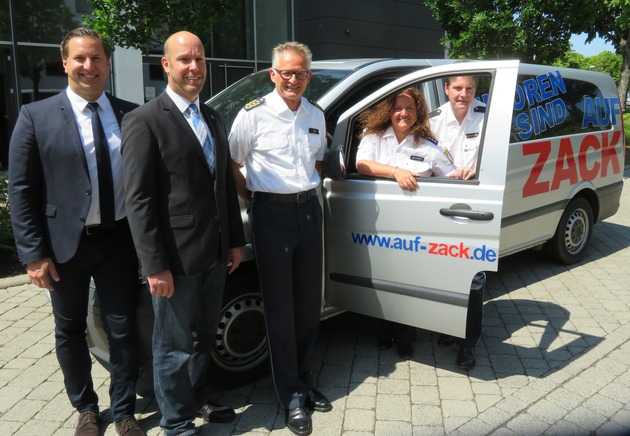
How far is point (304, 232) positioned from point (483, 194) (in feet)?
3.21

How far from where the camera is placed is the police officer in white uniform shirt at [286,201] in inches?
118

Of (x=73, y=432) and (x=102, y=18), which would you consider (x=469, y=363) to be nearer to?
(x=73, y=432)

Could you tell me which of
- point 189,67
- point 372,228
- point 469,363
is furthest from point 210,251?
point 469,363

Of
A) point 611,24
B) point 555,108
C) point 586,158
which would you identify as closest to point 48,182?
point 555,108

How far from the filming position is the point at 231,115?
Result: 4.28m

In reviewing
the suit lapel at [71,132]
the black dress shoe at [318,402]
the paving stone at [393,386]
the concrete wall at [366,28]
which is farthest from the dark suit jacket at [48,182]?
the concrete wall at [366,28]

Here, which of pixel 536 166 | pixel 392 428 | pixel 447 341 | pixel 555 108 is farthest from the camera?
pixel 555 108

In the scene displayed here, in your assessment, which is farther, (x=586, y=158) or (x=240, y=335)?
(x=586, y=158)

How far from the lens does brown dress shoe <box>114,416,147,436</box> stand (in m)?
3.01

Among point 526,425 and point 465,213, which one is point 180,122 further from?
point 526,425

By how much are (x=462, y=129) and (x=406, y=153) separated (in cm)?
55

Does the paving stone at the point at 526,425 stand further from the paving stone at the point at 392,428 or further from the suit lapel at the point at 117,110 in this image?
the suit lapel at the point at 117,110

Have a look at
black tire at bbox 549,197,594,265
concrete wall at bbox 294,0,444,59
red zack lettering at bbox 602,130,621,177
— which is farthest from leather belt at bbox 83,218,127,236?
concrete wall at bbox 294,0,444,59

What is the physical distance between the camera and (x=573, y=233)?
19.5ft
